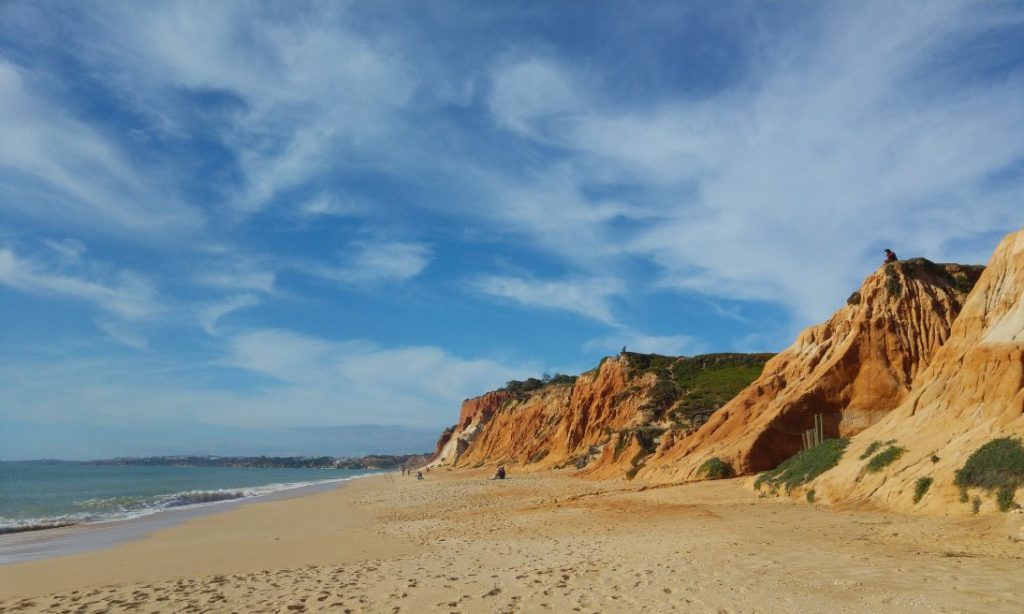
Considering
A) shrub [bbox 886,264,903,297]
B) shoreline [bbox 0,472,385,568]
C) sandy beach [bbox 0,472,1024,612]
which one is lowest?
shoreline [bbox 0,472,385,568]

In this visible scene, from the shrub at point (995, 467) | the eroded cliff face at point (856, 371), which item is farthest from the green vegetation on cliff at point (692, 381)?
the shrub at point (995, 467)

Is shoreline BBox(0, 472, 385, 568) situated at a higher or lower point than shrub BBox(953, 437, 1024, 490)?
lower

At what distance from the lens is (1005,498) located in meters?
12.1

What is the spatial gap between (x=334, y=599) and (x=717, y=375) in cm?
4410

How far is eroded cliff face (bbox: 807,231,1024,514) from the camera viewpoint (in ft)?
47.1

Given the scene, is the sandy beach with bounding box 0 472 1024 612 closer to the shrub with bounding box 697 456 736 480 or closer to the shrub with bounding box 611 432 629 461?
the shrub with bounding box 697 456 736 480

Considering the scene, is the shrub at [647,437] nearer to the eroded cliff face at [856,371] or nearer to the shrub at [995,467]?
the eroded cliff face at [856,371]

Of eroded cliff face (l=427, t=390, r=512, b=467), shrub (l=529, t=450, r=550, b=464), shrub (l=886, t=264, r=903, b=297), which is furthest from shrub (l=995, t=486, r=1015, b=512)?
eroded cliff face (l=427, t=390, r=512, b=467)

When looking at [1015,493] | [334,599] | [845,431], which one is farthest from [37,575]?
[845,431]

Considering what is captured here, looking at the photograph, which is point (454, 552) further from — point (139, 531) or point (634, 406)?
point (634, 406)

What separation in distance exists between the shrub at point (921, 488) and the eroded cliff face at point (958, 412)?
0.08 m

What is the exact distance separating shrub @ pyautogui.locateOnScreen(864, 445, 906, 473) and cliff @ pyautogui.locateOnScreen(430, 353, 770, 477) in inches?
632

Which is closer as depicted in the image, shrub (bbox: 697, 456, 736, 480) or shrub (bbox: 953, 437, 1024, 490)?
shrub (bbox: 953, 437, 1024, 490)

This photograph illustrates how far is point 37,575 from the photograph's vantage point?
13.0m
